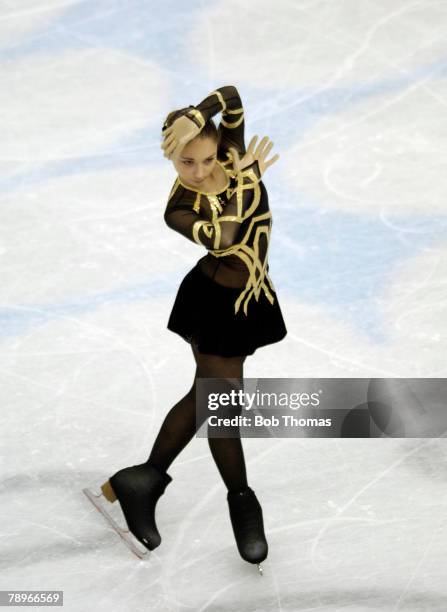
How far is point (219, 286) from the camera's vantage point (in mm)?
4449

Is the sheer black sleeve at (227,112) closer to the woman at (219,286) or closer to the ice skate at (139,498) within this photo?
the woman at (219,286)

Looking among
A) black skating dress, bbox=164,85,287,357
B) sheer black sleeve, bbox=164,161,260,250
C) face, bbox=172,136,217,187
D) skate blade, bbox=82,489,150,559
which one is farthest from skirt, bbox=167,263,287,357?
skate blade, bbox=82,489,150,559

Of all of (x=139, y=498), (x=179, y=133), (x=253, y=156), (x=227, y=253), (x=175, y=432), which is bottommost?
(x=139, y=498)

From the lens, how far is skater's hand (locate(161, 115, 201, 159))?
412 cm

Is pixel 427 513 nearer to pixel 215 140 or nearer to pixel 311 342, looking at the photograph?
→ pixel 311 342

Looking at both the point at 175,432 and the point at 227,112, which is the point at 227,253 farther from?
the point at 175,432

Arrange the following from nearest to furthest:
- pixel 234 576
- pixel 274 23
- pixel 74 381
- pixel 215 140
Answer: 1. pixel 215 140
2. pixel 234 576
3. pixel 74 381
4. pixel 274 23

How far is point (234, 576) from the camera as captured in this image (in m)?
4.58

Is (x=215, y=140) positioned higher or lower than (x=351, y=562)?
higher

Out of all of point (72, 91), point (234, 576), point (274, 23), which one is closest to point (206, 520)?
point (234, 576)

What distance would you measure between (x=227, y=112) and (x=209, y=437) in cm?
123

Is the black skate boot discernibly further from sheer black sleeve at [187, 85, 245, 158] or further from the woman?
sheer black sleeve at [187, 85, 245, 158]

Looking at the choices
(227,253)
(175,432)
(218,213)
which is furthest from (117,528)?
(218,213)

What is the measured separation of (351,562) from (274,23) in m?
5.36
